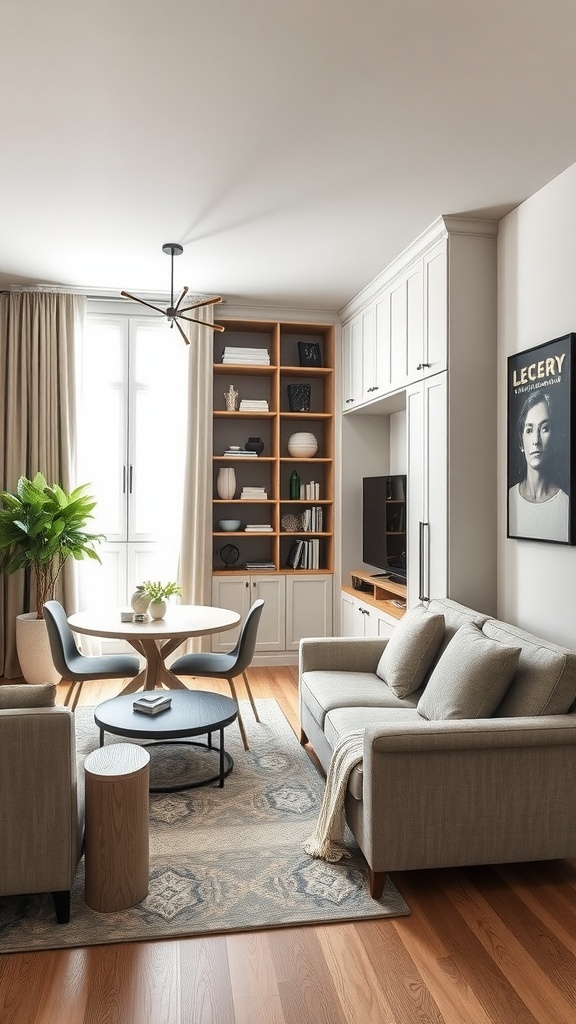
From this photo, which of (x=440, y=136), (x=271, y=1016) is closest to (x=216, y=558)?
(x=440, y=136)

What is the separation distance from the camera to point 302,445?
5.99 meters

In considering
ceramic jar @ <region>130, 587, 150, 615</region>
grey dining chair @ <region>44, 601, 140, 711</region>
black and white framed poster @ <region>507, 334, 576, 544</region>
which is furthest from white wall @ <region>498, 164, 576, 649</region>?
grey dining chair @ <region>44, 601, 140, 711</region>

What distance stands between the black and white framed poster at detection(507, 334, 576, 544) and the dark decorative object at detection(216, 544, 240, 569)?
275cm

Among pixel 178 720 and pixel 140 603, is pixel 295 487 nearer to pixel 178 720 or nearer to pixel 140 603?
pixel 140 603

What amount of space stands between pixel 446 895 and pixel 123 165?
3.28 m

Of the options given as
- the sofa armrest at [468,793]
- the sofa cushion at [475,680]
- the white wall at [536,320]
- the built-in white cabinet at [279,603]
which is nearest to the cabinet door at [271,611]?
the built-in white cabinet at [279,603]

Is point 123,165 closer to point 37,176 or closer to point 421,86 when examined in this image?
point 37,176

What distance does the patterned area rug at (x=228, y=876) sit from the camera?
228 cm

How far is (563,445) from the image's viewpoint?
3.16m

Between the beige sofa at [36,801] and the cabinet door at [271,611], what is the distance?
3548 mm

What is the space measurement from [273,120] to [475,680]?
2.32 meters

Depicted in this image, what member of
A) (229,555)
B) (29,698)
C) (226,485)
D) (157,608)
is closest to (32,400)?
(226,485)

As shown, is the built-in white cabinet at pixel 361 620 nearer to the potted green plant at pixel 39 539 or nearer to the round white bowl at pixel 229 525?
the round white bowl at pixel 229 525

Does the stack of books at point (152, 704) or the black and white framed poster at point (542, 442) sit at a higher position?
the black and white framed poster at point (542, 442)
